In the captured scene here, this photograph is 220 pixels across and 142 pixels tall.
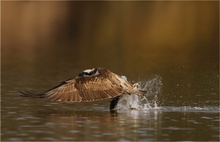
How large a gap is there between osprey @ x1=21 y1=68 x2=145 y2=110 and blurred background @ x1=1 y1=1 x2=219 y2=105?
3.26 m

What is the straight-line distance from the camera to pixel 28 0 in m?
56.0

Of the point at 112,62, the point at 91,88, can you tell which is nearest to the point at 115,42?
the point at 112,62

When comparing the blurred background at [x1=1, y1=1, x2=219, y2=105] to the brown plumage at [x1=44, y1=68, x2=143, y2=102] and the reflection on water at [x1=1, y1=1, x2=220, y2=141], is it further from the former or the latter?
the brown plumage at [x1=44, y1=68, x2=143, y2=102]

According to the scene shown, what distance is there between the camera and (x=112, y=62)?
2900 cm

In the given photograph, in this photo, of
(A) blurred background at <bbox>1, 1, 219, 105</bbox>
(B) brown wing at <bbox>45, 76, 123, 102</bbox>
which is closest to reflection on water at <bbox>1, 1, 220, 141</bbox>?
(A) blurred background at <bbox>1, 1, 219, 105</bbox>

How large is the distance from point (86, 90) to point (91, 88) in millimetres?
107

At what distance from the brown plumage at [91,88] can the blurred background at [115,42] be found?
3282 millimetres

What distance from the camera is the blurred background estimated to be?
25047mm

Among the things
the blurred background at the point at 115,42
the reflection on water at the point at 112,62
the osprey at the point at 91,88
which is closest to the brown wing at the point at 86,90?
the osprey at the point at 91,88

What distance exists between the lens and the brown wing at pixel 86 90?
17156 millimetres

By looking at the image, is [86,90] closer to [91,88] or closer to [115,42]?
[91,88]

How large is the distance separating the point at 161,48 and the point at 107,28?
8.77 meters

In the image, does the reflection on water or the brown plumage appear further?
the brown plumage

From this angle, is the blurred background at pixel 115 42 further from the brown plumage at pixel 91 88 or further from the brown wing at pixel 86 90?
the brown wing at pixel 86 90
